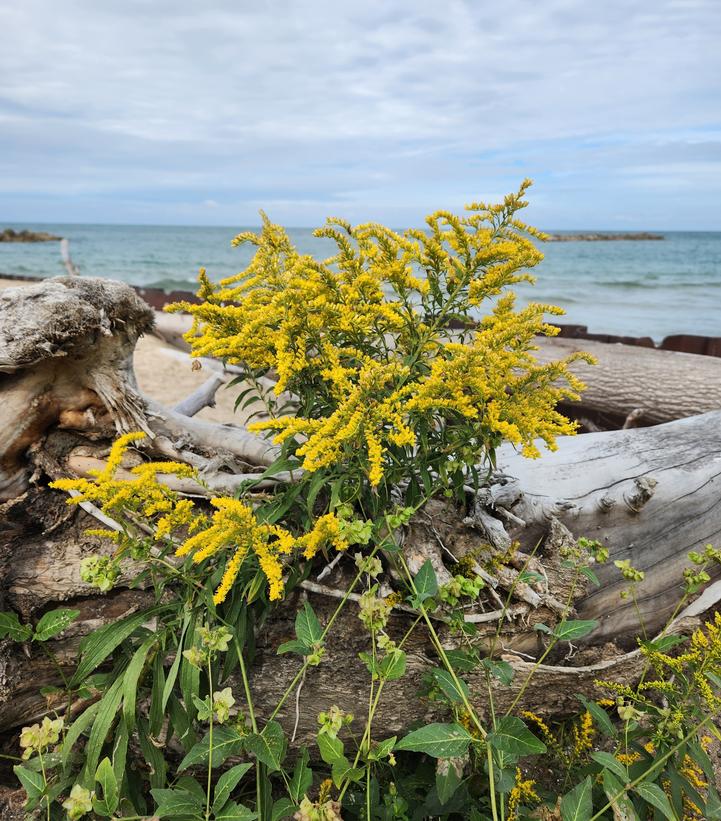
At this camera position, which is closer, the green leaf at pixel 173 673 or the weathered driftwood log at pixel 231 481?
the green leaf at pixel 173 673

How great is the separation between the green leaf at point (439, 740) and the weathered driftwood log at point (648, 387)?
4.80 meters

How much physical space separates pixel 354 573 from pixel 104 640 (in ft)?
2.79

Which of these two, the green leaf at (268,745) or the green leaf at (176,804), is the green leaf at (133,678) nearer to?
the green leaf at (176,804)

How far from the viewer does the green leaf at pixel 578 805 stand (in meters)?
1.54

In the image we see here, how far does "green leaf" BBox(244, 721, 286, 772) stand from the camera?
146cm

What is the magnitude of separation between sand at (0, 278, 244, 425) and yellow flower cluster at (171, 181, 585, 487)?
18.8 ft

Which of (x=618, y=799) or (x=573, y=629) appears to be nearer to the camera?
(x=618, y=799)

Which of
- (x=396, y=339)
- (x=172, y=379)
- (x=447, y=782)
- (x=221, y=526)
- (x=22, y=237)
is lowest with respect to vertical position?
(x=22, y=237)

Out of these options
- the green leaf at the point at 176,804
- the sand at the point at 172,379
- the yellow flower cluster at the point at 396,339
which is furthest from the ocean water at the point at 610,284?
the green leaf at the point at 176,804

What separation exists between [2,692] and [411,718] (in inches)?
57.7

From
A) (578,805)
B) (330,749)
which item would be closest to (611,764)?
(578,805)

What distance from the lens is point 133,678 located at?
1.77 metres

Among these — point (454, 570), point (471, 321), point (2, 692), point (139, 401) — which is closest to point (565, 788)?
point (454, 570)

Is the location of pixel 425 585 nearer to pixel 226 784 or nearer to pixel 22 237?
pixel 226 784
